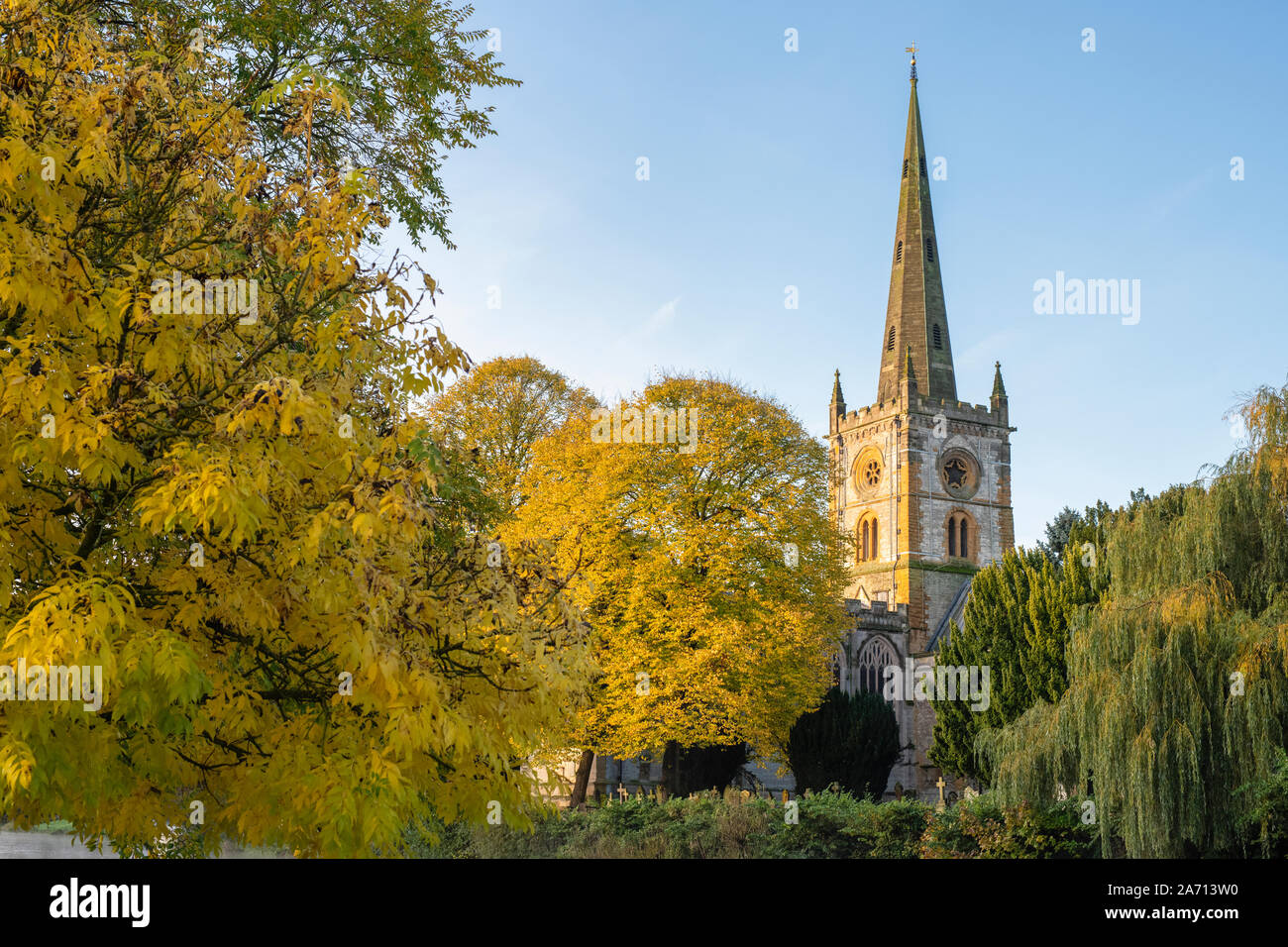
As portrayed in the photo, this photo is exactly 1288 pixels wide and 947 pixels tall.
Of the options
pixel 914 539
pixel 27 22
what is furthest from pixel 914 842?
pixel 914 539

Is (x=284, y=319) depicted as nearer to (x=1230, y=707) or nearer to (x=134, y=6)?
Answer: (x=134, y=6)

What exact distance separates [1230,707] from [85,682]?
15.9 meters

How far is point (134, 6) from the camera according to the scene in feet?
39.1

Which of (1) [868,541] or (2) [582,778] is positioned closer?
(2) [582,778]

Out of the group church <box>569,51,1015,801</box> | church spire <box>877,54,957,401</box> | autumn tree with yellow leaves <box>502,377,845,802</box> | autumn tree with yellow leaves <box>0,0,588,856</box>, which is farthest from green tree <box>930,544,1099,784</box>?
church spire <box>877,54,957,401</box>

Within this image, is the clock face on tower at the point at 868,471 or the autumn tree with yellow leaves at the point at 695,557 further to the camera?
the clock face on tower at the point at 868,471

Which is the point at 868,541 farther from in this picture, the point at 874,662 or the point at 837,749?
the point at 837,749

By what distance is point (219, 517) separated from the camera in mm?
5914

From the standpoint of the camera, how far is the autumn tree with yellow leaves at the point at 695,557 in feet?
82.8

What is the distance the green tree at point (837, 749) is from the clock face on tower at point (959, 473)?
2860cm

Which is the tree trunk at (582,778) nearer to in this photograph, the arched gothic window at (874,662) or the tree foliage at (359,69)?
the tree foliage at (359,69)

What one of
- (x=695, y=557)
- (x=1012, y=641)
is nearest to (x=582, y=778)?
(x=695, y=557)

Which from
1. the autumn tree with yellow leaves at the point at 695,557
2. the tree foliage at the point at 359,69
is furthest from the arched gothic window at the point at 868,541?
the tree foliage at the point at 359,69

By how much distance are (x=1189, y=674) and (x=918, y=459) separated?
49.3 metres
